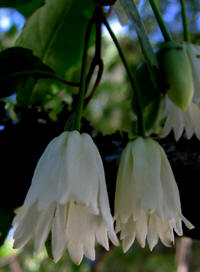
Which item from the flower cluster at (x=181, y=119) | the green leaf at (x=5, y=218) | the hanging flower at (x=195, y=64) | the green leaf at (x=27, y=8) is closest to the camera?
the hanging flower at (x=195, y=64)

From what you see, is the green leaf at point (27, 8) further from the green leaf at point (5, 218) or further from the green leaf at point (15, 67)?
the green leaf at point (5, 218)

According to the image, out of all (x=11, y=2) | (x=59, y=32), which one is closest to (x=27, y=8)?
(x=59, y=32)

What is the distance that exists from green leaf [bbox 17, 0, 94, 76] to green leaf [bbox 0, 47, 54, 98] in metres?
0.15

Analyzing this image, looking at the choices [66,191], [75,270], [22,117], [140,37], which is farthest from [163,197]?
[75,270]

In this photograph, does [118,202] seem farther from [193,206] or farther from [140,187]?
[193,206]

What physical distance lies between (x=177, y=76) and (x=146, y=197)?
0.76 feet

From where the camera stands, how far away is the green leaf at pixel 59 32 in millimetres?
1070

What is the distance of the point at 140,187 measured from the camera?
73 centimetres

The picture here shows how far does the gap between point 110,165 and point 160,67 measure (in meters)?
0.31

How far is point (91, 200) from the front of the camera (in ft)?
2.19

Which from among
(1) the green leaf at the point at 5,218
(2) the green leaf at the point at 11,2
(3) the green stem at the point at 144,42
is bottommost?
(1) the green leaf at the point at 5,218

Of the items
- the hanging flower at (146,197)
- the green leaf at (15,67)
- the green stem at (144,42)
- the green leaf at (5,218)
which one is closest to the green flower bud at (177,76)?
the green stem at (144,42)

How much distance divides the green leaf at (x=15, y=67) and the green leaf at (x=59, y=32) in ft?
0.50

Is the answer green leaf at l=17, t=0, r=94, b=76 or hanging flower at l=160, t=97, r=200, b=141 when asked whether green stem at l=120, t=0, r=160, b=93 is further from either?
green leaf at l=17, t=0, r=94, b=76
